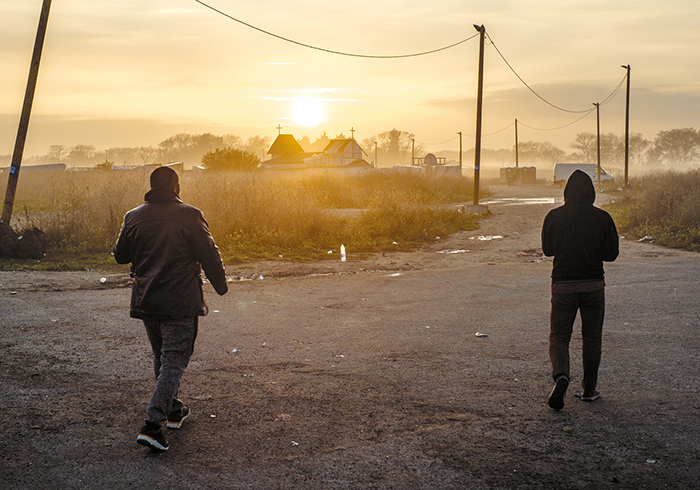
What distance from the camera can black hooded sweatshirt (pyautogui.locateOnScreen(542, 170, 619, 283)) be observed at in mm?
4594

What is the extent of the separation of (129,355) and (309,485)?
3.31 m

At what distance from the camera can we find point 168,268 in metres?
3.88

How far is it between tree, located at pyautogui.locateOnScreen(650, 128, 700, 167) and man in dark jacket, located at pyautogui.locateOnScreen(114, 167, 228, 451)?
549ft

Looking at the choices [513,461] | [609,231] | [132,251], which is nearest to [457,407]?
[513,461]

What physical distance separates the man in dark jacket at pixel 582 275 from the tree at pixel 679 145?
541ft

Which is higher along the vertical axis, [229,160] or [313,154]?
[313,154]

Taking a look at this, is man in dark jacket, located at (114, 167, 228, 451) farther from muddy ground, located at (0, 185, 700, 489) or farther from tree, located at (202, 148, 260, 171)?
tree, located at (202, 148, 260, 171)

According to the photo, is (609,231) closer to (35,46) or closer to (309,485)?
(309,485)

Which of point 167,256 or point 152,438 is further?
point 167,256

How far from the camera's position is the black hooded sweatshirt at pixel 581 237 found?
15.1 feet

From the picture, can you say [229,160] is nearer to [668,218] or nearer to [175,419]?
[668,218]

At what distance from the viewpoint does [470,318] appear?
24.9 feet

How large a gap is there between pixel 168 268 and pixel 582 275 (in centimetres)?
329

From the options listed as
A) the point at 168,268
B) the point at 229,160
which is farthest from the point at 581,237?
the point at 229,160
